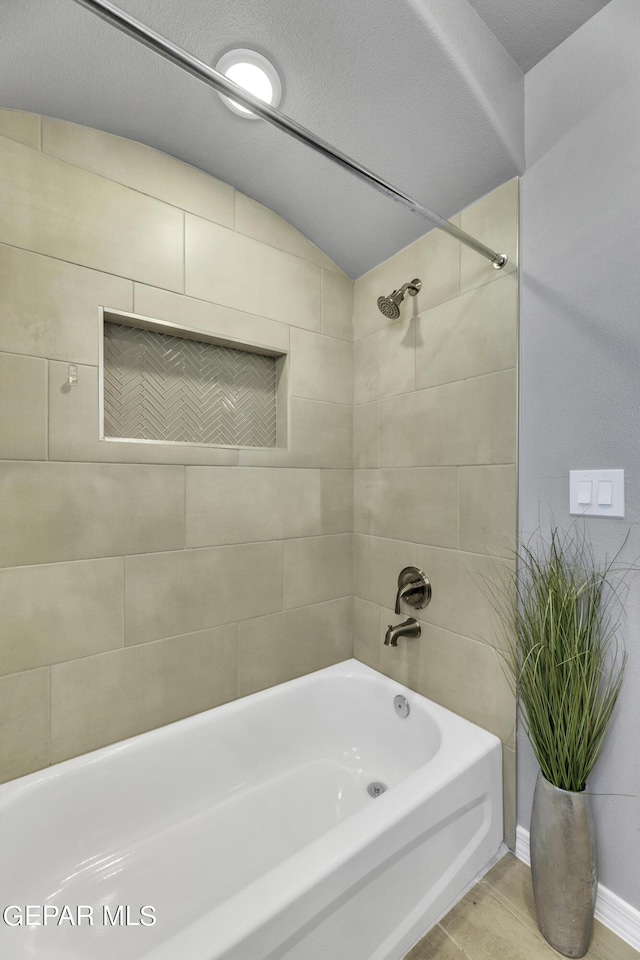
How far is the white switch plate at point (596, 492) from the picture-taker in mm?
1201

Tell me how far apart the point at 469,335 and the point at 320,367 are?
665 mm

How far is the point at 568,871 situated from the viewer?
1.15 meters

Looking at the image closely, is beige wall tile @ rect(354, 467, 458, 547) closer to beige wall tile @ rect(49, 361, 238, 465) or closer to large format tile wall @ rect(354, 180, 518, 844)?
large format tile wall @ rect(354, 180, 518, 844)

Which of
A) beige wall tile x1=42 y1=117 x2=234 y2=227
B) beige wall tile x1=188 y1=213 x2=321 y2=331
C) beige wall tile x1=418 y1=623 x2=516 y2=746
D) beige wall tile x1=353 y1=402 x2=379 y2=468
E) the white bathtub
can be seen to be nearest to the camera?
the white bathtub

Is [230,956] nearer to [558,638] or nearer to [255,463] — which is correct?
[558,638]

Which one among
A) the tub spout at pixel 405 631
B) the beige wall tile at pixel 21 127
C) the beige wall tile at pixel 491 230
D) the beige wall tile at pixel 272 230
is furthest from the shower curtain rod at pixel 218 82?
the tub spout at pixel 405 631

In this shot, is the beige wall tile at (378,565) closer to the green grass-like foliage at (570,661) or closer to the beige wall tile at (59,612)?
the green grass-like foliage at (570,661)

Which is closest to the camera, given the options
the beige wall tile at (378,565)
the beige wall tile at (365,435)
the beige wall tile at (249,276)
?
the beige wall tile at (249,276)

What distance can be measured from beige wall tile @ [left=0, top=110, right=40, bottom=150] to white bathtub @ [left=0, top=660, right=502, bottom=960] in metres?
1.90

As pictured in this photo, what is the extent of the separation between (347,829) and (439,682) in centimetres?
74

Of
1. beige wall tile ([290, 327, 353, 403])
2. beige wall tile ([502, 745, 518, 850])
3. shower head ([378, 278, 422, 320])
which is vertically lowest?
beige wall tile ([502, 745, 518, 850])

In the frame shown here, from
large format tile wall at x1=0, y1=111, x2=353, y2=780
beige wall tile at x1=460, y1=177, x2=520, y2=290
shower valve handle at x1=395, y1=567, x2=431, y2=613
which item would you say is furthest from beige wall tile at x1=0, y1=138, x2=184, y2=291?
shower valve handle at x1=395, y1=567, x2=431, y2=613

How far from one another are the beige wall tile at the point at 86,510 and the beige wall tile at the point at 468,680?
106 centimetres

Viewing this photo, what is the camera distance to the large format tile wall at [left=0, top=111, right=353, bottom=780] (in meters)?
1.32
